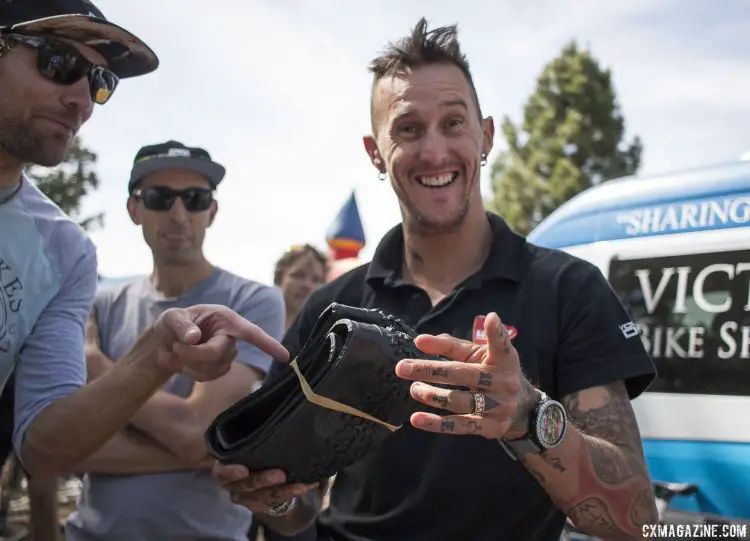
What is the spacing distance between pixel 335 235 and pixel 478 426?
10.5 metres

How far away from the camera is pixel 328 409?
1562 millimetres

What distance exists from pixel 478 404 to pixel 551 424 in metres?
0.25

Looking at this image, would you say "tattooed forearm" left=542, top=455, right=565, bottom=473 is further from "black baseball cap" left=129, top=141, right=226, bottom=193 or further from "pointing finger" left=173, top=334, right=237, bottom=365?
"black baseball cap" left=129, top=141, right=226, bottom=193

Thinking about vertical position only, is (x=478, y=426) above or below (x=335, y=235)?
below

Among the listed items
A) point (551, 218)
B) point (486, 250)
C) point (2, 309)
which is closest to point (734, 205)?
point (551, 218)

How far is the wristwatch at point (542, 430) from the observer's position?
148cm

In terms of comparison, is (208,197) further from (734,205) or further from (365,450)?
(734,205)

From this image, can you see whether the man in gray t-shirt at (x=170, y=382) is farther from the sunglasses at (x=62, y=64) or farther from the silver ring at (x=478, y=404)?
the silver ring at (x=478, y=404)

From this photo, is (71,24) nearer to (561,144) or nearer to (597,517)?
(597,517)

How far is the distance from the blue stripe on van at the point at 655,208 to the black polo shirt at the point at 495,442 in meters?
1.62

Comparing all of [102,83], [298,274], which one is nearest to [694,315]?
[102,83]

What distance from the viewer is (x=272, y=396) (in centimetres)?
171

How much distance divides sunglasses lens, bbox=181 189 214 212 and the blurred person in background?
233 cm

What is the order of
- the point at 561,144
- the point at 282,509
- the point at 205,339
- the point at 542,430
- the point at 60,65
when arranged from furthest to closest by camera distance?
the point at 561,144 → the point at 60,65 → the point at 282,509 → the point at 205,339 → the point at 542,430
